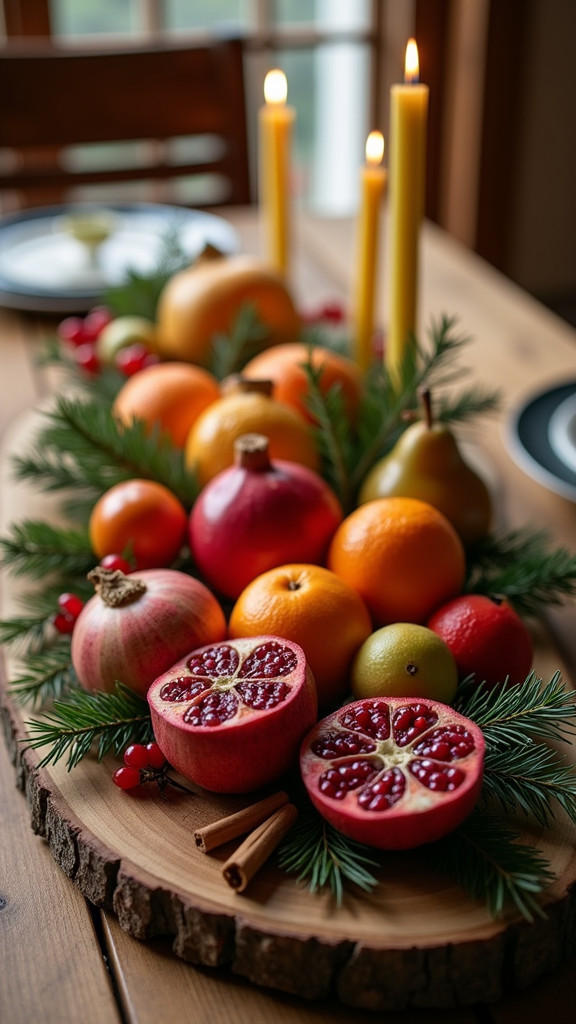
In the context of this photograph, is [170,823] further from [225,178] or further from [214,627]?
[225,178]

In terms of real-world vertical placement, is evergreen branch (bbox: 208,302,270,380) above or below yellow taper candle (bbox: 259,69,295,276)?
below

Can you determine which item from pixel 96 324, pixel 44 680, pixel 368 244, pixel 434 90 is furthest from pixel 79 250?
pixel 434 90

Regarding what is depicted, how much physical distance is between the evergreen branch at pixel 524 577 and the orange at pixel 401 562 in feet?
0.19

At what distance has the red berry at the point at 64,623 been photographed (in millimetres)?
709

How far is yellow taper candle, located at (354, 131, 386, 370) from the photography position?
0.95 m

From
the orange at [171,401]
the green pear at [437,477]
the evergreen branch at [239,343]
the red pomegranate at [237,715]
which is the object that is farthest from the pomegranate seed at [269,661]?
the evergreen branch at [239,343]

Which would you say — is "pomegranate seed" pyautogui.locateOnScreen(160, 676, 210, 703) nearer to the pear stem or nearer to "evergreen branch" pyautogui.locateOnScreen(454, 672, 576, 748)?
"evergreen branch" pyautogui.locateOnScreen(454, 672, 576, 748)

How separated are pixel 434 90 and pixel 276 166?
1882 mm

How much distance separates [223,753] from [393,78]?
2.42m

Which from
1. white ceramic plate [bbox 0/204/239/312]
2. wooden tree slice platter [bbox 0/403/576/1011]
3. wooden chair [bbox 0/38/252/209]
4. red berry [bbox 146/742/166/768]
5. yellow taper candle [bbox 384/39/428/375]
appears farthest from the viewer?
wooden chair [bbox 0/38/252/209]

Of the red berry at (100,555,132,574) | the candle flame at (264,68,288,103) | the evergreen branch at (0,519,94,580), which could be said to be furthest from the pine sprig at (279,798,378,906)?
the candle flame at (264,68,288,103)

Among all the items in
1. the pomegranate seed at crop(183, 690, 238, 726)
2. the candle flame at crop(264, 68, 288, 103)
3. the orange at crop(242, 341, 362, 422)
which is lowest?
the pomegranate seed at crop(183, 690, 238, 726)

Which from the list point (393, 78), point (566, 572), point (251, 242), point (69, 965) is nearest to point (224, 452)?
point (566, 572)

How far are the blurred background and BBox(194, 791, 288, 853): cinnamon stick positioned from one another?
2.00 m
